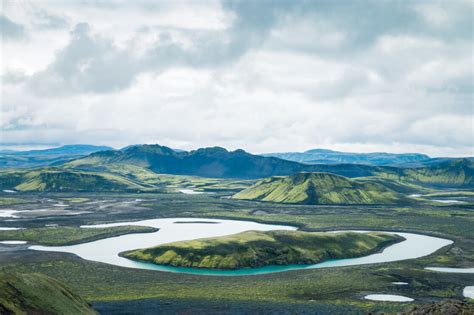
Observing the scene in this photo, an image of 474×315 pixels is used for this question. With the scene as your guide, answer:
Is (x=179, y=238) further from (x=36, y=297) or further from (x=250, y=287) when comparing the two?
(x=36, y=297)

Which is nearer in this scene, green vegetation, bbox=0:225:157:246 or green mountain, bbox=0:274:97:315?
green mountain, bbox=0:274:97:315

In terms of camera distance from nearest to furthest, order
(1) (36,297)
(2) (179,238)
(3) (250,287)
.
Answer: (1) (36,297) → (3) (250,287) → (2) (179,238)

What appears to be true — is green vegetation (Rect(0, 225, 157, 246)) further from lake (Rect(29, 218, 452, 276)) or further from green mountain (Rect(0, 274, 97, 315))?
green mountain (Rect(0, 274, 97, 315))

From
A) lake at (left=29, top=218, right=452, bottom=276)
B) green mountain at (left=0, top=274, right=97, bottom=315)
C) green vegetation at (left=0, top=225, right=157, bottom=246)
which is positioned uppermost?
green mountain at (left=0, top=274, right=97, bottom=315)

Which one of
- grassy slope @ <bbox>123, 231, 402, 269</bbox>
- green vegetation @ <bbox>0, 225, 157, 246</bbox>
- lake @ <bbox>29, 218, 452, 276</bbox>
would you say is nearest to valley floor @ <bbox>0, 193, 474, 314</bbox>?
lake @ <bbox>29, 218, 452, 276</bbox>

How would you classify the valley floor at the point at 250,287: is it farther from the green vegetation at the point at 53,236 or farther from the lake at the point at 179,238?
the green vegetation at the point at 53,236

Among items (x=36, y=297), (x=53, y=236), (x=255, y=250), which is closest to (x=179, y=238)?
(x=255, y=250)

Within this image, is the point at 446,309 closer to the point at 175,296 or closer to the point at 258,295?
the point at 258,295
